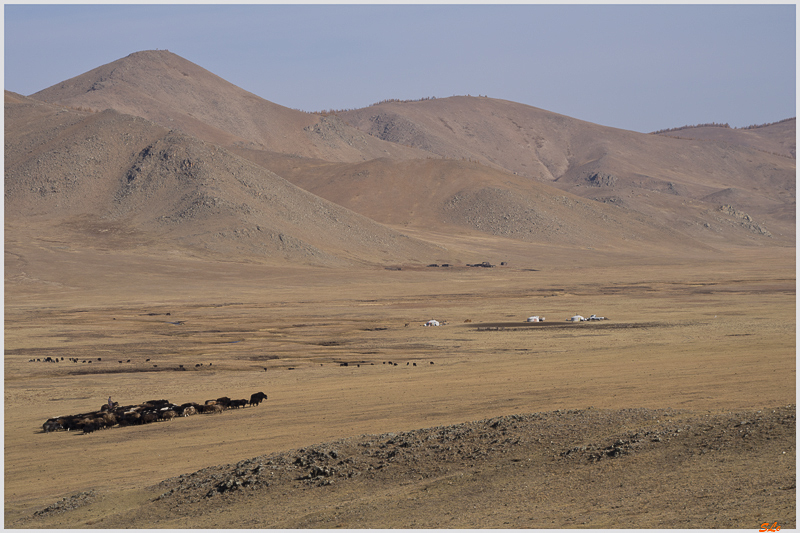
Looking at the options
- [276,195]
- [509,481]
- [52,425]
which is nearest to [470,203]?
[276,195]

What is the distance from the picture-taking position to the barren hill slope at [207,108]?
557 feet

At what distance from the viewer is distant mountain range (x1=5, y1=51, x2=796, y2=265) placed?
330ft

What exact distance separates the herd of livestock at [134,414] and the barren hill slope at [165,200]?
6853 cm

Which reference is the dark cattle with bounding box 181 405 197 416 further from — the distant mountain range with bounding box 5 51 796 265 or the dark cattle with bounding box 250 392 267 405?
the distant mountain range with bounding box 5 51 796 265

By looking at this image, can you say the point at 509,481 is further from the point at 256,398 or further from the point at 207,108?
the point at 207,108

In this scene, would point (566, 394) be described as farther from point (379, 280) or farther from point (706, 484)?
point (379, 280)

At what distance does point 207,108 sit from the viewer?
7170 inches

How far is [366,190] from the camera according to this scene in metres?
137

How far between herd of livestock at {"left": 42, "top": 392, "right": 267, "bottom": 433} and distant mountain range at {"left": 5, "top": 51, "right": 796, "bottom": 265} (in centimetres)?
6858

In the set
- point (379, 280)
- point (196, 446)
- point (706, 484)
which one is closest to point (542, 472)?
point (706, 484)

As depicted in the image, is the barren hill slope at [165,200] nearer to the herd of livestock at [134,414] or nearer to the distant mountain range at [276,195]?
the distant mountain range at [276,195]

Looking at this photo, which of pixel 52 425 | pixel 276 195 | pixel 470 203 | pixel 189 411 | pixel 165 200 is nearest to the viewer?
pixel 52 425

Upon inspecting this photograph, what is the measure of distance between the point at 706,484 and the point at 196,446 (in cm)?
1143

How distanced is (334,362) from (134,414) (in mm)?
11576
